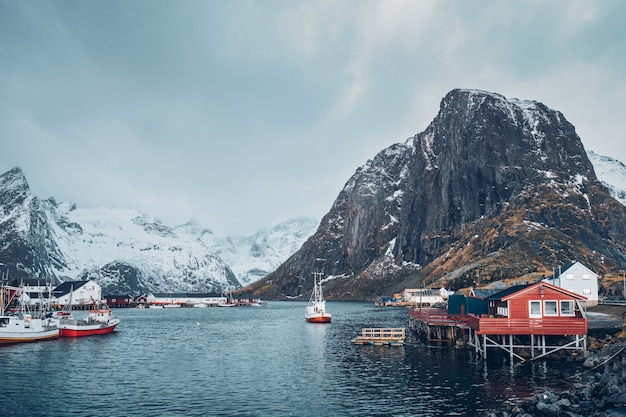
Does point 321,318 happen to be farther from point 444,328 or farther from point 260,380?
point 260,380

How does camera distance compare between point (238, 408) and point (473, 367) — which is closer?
point (238, 408)

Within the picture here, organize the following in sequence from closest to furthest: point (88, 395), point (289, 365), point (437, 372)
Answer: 1. point (88, 395)
2. point (437, 372)
3. point (289, 365)

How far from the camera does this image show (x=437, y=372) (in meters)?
64.0

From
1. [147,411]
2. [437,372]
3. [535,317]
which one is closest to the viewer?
[147,411]

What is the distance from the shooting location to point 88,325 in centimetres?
11675

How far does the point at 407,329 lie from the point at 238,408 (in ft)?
256

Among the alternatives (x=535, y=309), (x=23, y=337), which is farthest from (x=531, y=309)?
(x=23, y=337)

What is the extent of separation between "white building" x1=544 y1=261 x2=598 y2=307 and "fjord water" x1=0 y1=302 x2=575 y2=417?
43057 millimetres

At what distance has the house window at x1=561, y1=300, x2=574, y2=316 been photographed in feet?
225

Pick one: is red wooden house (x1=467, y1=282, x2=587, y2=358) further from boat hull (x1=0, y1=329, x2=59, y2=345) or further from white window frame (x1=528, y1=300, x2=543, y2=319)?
boat hull (x1=0, y1=329, x2=59, y2=345)

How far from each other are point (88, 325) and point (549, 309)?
98.5 metres

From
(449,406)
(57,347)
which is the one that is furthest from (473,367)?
(57,347)

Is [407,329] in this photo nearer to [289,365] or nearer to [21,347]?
[289,365]

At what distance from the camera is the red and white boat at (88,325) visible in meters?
111
